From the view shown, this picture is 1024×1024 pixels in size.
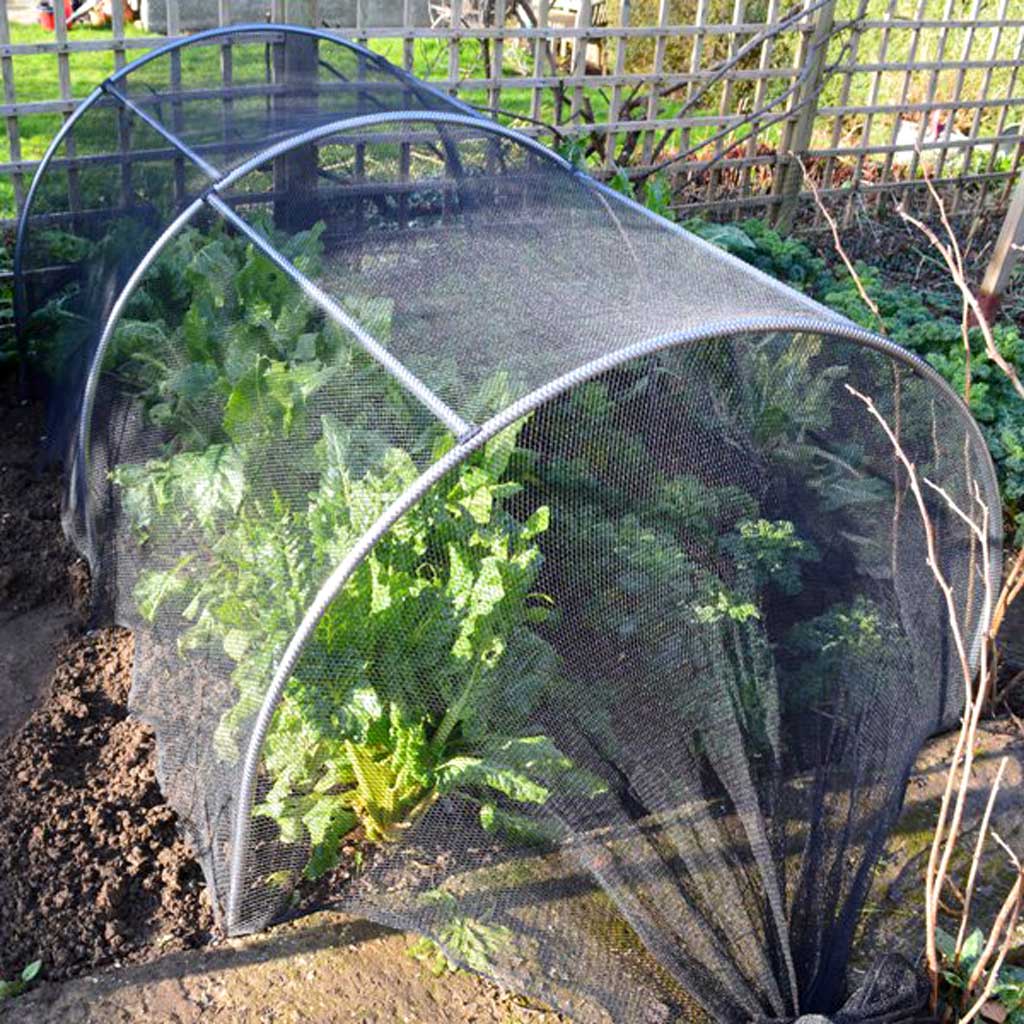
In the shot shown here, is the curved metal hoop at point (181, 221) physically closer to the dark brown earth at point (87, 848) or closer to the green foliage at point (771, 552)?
the dark brown earth at point (87, 848)

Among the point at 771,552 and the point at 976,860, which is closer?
the point at 976,860

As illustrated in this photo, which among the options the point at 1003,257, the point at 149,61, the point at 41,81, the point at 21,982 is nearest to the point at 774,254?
the point at 1003,257

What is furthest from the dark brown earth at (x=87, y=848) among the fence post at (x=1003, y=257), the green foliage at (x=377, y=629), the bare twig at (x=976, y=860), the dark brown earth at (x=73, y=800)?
the fence post at (x=1003, y=257)

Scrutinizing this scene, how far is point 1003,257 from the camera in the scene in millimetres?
4305

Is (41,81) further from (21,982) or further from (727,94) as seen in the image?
(21,982)

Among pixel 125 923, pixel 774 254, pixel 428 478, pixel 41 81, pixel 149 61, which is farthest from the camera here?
pixel 41 81

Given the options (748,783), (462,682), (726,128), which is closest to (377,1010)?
(462,682)

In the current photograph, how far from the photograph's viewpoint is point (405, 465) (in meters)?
2.20

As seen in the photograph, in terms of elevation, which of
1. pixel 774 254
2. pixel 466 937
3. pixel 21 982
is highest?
pixel 774 254

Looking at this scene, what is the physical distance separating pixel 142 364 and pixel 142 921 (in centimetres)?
143

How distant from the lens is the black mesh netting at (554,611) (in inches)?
87.2

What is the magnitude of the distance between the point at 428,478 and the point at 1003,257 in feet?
10.6

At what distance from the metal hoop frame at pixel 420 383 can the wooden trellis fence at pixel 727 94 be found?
4.02 feet

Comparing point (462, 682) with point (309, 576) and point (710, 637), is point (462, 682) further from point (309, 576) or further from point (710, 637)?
point (710, 637)
